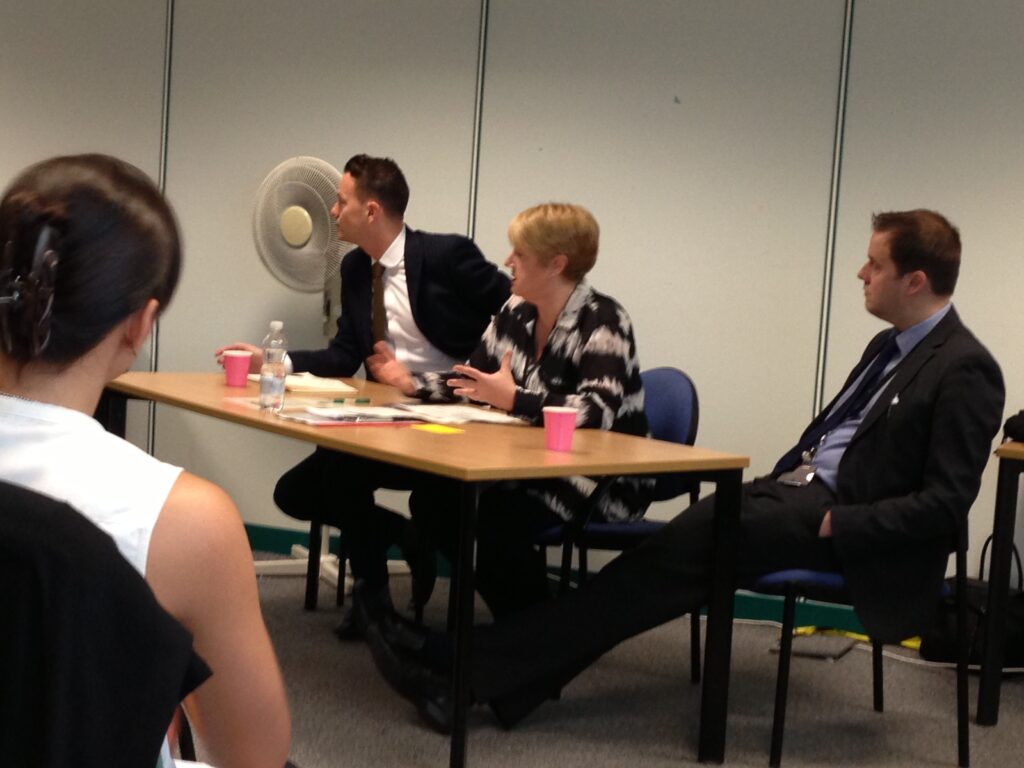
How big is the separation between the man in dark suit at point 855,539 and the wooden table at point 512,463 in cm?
11

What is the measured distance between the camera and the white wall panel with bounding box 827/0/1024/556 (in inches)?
160

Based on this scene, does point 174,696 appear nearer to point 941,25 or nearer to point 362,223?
point 362,223

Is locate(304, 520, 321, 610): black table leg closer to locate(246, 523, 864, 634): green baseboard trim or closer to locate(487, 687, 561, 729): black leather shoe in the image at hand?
locate(246, 523, 864, 634): green baseboard trim

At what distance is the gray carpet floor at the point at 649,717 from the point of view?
295 cm

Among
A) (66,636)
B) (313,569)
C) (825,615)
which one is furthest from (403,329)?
(66,636)

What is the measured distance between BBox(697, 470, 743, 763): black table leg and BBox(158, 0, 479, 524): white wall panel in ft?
6.81

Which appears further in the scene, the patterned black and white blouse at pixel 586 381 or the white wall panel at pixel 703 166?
the white wall panel at pixel 703 166

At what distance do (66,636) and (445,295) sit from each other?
129 inches

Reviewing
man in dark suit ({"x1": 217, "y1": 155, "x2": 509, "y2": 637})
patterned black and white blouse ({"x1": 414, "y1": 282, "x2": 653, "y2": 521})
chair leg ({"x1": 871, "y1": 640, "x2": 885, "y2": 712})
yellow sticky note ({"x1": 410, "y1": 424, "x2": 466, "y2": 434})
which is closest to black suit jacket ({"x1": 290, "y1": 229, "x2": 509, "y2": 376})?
man in dark suit ({"x1": 217, "y1": 155, "x2": 509, "y2": 637})

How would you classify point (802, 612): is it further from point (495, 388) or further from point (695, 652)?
point (495, 388)

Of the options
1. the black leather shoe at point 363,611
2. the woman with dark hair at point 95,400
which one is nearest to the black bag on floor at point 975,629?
the black leather shoe at point 363,611

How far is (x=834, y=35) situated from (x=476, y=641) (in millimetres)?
2435

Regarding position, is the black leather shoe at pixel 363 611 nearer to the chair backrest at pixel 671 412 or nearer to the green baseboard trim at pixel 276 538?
the chair backrest at pixel 671 412

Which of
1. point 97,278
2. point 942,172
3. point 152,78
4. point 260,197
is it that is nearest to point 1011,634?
point 942,172
